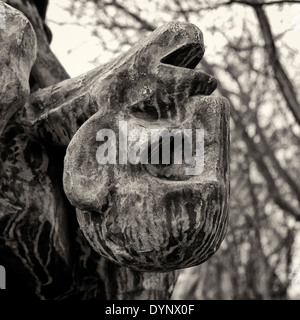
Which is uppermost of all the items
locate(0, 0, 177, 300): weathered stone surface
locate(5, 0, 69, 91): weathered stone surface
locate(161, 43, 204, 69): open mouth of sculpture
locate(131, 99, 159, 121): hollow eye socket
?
locate(5, 0, 69, 91): weathered stone surface

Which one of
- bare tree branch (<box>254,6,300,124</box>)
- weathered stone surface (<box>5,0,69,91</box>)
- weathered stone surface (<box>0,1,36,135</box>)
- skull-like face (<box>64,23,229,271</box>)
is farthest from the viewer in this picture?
bare tree branch (<box>254,6,300,124</box>)

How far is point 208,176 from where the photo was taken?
4.47 ft

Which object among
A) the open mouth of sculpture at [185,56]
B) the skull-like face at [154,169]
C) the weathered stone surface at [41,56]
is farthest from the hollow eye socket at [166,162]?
the weathered stone surface at [41,56]

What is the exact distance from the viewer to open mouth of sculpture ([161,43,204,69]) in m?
1.44

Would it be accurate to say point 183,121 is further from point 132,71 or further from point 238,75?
point 238,75

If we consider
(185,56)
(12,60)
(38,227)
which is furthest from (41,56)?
(185,56)

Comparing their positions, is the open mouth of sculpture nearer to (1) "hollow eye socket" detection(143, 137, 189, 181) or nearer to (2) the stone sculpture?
(2) the stone sculpture

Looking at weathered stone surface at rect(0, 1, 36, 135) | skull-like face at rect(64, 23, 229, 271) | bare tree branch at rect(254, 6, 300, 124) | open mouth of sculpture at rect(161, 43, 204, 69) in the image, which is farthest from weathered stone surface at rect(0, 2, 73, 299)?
bare tree branch at rect(254, 6, 300, 124)

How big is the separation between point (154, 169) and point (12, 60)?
1.47ft

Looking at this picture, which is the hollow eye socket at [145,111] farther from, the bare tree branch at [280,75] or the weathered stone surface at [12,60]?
the bare tree branch at [280,75]

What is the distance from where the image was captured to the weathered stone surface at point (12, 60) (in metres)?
1.56

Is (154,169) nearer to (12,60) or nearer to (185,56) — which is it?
(185,56)

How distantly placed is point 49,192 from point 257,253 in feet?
13.5

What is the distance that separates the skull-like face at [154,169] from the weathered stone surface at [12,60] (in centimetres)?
24
